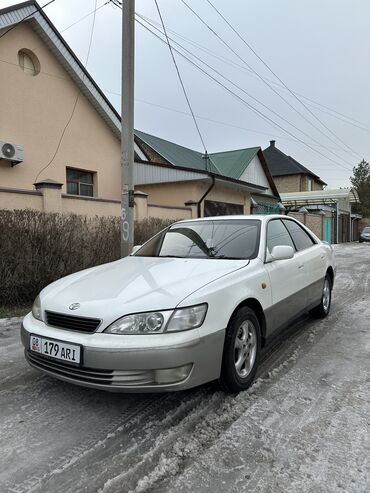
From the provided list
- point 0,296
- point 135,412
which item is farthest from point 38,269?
point 135,412

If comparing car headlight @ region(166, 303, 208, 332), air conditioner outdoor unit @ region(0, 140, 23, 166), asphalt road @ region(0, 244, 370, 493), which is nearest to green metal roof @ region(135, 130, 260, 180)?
air conditioner outdoor unit @ region(0, 140, 23, 166)

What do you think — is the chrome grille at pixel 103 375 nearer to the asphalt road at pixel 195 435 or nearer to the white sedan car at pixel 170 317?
the white sedan car at pixel 170 317

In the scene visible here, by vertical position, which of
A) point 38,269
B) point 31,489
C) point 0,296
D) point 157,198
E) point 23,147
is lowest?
point 31,489

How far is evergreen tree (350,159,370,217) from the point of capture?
49.0m

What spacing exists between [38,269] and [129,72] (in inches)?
147

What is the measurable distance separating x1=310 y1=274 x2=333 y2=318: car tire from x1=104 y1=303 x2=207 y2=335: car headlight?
11.0 feet

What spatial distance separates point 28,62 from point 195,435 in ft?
38.4

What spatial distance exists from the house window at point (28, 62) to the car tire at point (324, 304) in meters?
9.93

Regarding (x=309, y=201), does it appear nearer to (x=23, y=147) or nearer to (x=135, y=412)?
(x=23, y=147)

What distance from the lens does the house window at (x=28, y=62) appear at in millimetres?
11023

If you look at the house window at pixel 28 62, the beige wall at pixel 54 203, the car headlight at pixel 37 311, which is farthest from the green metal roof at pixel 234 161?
the car headlight at pixel 37 311

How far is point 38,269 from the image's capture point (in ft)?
21.7

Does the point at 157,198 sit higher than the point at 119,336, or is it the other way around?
the point at 157,198

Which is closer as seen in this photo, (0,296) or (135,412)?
(135,412)
